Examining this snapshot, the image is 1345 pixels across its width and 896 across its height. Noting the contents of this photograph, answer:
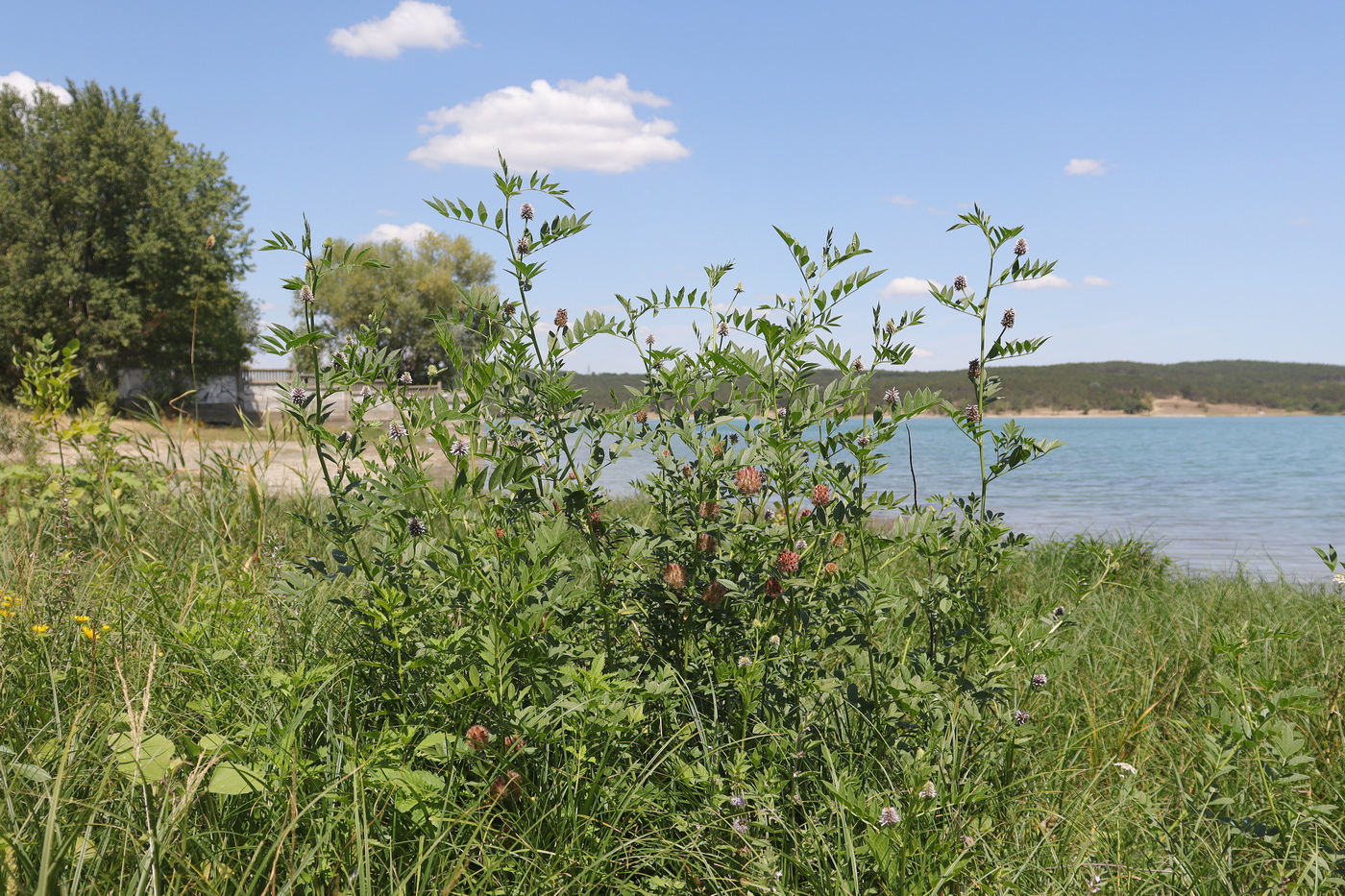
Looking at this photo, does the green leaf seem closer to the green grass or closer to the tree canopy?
the green grass

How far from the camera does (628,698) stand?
6.23 feet

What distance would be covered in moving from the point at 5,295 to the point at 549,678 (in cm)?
2945

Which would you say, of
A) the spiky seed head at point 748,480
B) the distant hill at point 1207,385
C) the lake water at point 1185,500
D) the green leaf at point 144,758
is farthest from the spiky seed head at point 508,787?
the distant hill at point 1207,385

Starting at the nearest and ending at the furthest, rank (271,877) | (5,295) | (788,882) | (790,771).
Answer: (271,877)
(788,882)
(790,771)
(5,295)

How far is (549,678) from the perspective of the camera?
1.83 metres

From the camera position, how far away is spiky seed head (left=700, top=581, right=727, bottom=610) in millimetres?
1875

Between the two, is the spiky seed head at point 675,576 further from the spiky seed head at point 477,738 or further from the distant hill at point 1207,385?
the distant hill at point 1207,385

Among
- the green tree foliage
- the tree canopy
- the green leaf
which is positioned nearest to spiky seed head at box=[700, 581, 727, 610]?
the green leaf

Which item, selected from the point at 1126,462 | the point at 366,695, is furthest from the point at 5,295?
the point at 1126,462

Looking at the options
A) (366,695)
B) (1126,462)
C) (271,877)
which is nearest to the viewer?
(271,877)

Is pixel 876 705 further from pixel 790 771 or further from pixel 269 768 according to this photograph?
pixel 269 768

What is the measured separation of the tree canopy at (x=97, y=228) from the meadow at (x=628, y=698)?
24995 mm

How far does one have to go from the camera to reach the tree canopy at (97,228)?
77.3 ft

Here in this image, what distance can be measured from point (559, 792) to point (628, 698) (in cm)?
27
